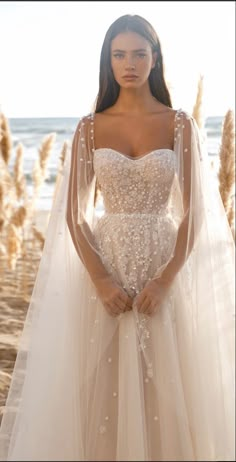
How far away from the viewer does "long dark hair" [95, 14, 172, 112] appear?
182 cm

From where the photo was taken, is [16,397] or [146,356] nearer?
[146,356]

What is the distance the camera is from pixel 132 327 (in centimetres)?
172

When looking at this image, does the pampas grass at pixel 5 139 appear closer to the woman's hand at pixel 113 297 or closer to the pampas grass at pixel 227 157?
the pampas grass at pixel 227 157

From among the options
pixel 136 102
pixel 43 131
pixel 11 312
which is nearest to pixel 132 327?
pixel 136 102

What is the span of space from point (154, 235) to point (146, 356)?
0.33 metres

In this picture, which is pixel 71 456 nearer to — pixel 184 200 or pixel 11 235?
pixel 184 200

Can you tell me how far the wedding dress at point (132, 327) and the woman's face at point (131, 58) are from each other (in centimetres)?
16

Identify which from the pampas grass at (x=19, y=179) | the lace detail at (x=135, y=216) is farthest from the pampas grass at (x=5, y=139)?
the lace detail at (x=135, y=216)

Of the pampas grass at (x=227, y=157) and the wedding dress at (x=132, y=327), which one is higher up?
the pampas grass at (x=227, y=157)

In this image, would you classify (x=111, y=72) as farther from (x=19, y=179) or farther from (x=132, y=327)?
(x=19, y=179)

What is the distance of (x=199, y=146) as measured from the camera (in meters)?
1.88

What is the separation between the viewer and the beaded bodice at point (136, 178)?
1.81 metres

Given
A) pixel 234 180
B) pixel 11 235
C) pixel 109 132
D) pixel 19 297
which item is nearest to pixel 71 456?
pixel 109 132

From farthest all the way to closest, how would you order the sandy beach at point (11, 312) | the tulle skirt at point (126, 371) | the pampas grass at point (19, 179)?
the pampas grass at point (19, 179)
the sandy beach at point (11, 312)
the tulle skirt at point (126, 371)
